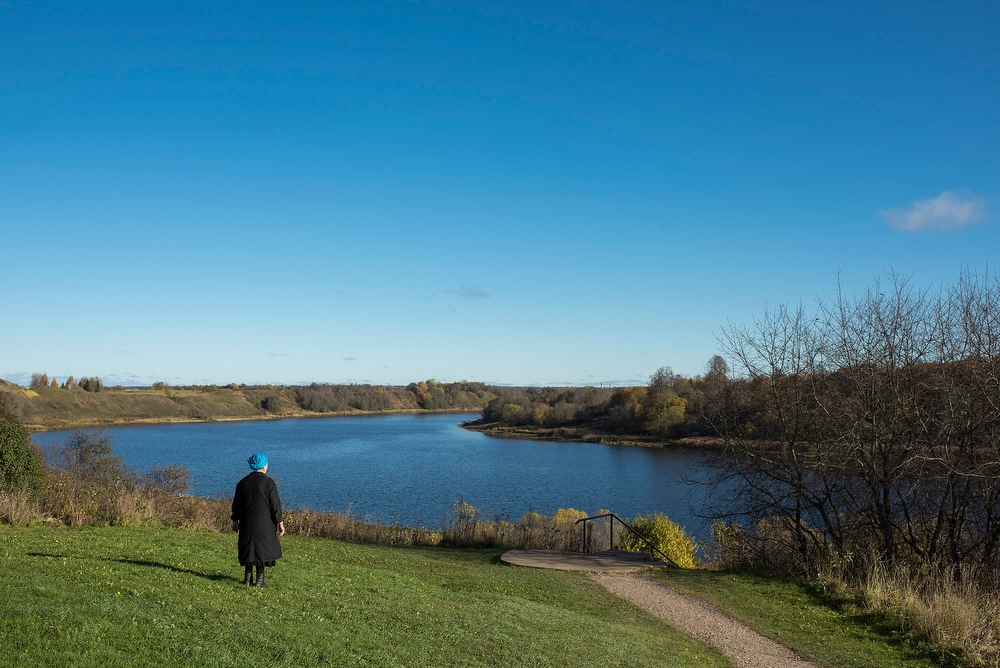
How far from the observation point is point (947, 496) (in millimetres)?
13547

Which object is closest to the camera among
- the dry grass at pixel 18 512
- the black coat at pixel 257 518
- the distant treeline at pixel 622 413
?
the black coat at pixel 257 518

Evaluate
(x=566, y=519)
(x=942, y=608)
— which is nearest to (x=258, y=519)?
(x=942, y=608)

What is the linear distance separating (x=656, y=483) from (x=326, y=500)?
20.3 meters

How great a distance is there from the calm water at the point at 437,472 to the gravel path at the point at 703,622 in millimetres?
4187

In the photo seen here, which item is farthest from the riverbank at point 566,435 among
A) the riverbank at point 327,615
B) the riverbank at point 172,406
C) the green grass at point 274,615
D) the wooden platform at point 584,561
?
the green grass at point 274,615

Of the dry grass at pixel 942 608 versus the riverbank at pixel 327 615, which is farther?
the dry grass at pixel 942 608

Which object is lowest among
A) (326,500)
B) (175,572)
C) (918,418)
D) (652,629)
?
(326,500)

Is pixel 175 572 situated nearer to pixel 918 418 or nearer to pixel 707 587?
pixel 707 587

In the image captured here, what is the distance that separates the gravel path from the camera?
28.1 ft

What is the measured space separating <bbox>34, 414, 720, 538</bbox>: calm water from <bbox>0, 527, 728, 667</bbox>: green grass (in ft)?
27.4

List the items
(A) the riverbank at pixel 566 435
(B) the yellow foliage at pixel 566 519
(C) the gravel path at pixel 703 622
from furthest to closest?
1. (A) the riverbank at pixel 566 435
2. (B) the yellow foliage at pixel 566 519
3. (C) the gravel path at pixel 703 622

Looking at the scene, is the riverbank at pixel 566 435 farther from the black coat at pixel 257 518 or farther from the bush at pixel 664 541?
the black coat at pixel 257 518

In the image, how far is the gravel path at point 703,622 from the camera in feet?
28.1

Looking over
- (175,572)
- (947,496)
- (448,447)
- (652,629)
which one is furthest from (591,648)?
(448,447)
